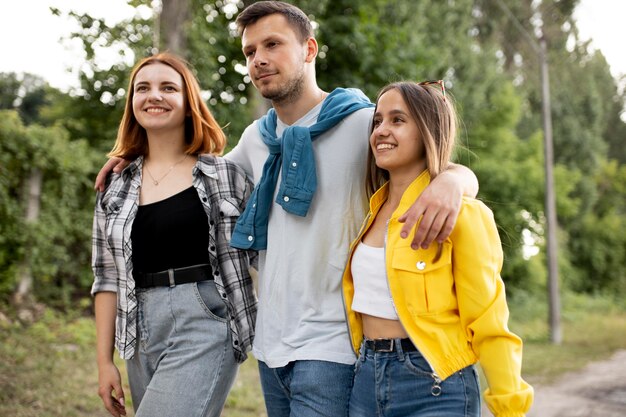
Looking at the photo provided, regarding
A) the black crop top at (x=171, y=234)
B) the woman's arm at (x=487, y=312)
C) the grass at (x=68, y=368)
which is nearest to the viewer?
the woman's arm at (x=487, y=312)

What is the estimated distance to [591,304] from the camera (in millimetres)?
23859

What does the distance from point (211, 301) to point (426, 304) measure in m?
0.94

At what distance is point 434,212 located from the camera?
2170mm

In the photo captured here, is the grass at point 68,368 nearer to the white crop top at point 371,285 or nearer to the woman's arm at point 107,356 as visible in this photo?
the woman's arm at point 107,356

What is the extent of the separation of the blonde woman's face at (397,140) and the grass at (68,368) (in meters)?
4.15

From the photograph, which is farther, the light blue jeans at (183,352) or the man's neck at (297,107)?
the man's neck at (297,107)

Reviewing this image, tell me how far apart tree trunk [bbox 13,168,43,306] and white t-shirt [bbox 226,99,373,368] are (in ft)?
23.3

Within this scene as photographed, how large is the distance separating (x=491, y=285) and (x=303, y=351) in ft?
2.51

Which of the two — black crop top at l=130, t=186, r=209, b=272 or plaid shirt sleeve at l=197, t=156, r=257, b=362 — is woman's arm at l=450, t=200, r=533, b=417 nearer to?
plaid shirt sleeve at l=197, t=156, r=257, b=362

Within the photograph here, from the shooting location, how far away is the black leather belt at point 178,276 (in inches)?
108

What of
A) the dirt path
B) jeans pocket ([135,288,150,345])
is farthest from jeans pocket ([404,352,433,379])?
the dirt path

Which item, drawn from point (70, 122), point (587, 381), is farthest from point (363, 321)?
point (70, 122)

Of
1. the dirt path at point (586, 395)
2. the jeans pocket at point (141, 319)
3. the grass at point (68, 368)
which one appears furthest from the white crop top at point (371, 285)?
the dirt path at point (586, 395)

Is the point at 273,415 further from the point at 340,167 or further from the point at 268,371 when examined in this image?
the point at 340,167
